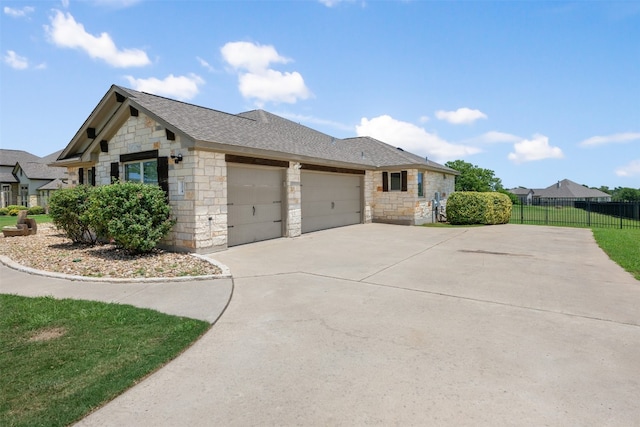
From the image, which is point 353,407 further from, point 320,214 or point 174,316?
point 320,214

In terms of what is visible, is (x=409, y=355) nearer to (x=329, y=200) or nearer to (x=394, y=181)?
(x=329, y=200)

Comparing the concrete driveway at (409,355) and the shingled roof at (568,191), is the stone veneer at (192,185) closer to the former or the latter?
the concrete driveway at (409,355)

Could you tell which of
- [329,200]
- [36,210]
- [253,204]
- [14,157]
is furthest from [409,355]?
[14,157]

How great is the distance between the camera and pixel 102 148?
11.8 meters

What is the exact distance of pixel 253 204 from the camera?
36.6 ft

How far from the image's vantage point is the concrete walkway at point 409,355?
262cm

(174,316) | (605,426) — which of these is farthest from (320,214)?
(605,426)

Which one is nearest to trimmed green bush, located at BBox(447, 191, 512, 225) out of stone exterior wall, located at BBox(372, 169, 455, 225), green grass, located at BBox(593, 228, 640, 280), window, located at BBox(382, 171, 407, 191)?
stone exterior wall, located at BBox(372, 169, 455, 225)

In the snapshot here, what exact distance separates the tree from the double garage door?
30.3m

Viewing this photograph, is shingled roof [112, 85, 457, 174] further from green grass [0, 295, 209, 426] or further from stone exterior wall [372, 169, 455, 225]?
green grass [0, 295, 209, 426]

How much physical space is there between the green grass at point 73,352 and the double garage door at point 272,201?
568 centimetres

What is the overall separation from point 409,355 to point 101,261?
7999 mm

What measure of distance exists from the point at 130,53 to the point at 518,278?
1237cm

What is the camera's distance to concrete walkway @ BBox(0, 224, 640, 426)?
2.62 meters
